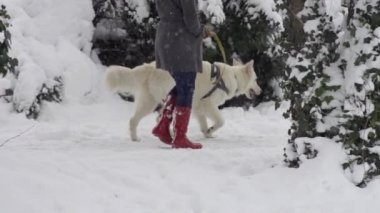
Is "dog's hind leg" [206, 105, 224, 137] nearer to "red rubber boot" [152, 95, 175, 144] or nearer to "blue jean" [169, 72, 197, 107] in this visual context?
"red rubber boot" [152, 95, 175, 144]

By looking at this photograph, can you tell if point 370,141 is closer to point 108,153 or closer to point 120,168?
point 120,168

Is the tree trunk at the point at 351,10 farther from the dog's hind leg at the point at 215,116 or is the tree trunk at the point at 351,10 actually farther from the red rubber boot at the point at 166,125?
the dog's hind leg at the point at 215,116

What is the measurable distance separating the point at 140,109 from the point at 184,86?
0.91 m

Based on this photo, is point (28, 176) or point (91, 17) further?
point (91, 17)

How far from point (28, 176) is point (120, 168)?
29.6 inches

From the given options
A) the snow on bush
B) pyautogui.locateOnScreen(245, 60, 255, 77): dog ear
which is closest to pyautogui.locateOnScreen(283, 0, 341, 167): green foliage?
pyautogui.locateOnScreen(245, 60, 255, 77): dog ear

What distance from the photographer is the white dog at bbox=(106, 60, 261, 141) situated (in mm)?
5836

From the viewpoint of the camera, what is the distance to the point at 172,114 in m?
5.51

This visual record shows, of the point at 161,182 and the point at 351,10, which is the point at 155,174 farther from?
the point at 351,10

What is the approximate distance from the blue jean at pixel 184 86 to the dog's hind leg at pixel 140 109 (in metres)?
0.68

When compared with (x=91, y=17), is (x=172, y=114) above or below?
below

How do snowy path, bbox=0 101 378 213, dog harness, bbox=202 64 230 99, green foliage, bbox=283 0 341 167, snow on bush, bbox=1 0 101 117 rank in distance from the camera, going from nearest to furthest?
snowy path, bbox=0 101 378 213, green foliage, bbox=283 0 341 167, dog harness, bbox=202 64 230 99, snow on bush, bbox=1 0 101 117

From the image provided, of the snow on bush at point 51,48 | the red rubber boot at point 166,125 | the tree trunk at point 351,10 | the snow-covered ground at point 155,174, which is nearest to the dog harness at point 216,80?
the snow-covered ground at point 155,174

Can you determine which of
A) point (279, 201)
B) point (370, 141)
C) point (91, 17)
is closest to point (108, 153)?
point (279, 201)
